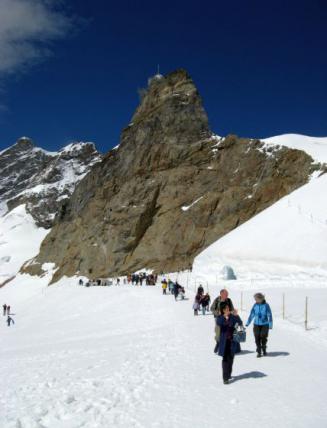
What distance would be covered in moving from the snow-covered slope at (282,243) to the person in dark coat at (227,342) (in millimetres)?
22274

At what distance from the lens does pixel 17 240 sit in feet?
413

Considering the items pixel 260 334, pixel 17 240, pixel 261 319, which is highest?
pixel 17 240

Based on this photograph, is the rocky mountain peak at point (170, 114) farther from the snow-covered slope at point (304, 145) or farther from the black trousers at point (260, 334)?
the black trousers at point (260, 334)

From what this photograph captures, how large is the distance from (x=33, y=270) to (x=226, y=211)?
44.5m

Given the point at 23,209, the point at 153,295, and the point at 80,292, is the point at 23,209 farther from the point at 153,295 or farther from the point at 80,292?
the point at 153,295

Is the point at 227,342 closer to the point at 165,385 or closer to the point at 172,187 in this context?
the point at 165,385

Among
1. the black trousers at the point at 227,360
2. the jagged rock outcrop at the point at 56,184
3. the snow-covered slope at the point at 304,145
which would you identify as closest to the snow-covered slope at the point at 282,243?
the snow-covered slope at the point at 304,145

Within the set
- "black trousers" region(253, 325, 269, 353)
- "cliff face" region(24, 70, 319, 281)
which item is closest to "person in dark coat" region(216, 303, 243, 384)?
"black trousers" region(253, 325, 269, 353)

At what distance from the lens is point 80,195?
291 feet

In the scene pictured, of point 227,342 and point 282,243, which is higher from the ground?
point 282,243

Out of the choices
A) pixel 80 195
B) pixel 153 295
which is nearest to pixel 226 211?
pixel 153 295

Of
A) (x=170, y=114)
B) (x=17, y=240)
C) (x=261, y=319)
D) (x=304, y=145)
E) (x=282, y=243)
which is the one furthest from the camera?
(x=17, y=240)

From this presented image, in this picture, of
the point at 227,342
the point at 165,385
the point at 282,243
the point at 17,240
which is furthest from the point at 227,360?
the point at 17,240

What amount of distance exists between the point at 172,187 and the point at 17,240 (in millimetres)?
76399
